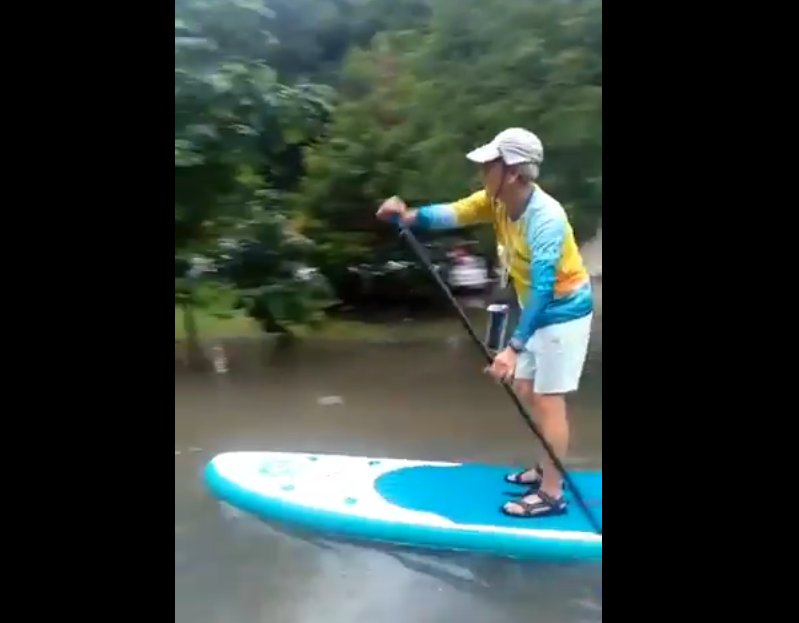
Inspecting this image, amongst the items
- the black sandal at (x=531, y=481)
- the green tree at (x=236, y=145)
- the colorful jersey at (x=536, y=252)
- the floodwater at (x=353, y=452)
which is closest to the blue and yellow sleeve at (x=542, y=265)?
the colorful jersey at (x=536, y=252)

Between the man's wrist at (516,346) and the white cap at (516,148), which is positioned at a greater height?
the white cap at (516,148)

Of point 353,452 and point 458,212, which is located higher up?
point 458,212

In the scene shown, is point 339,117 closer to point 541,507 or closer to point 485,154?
point 485,154

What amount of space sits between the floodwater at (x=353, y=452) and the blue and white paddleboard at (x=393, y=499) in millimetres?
19

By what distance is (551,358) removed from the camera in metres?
1.52

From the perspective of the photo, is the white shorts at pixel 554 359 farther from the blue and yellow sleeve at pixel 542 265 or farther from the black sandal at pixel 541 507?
the black sandal at pixel 541 507

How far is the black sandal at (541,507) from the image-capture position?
5.08 ft

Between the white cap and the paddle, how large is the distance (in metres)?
0.16

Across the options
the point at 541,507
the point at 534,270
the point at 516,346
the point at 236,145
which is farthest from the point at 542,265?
the point at 236,145

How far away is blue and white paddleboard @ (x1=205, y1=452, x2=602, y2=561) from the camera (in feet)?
5.11

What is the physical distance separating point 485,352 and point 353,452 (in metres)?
0.28

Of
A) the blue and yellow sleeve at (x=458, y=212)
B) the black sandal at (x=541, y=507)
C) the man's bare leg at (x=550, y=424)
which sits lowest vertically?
the black sandal at (x=541, y=507)

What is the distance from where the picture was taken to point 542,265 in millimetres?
1496
